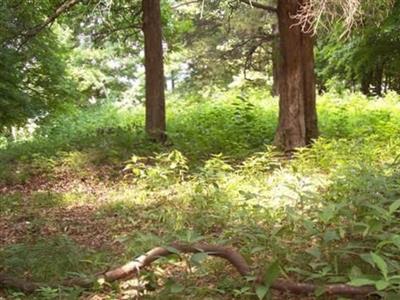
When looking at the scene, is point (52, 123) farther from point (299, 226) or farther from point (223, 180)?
point (299, 226)

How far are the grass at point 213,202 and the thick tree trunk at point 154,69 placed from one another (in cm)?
47

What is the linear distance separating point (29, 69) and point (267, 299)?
13.2 m

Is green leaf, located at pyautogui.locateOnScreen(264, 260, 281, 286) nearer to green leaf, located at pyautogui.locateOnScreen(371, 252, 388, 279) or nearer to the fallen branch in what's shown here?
the fallen branch

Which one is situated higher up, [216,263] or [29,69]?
[29,69]

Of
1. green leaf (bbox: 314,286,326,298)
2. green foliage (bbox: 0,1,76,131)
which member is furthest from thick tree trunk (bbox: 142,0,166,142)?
green leaf (bbox: 314,286,326,298)

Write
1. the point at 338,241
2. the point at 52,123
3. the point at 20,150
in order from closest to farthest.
→ the point at 338,241
the point at 20,150
the point at 52,123

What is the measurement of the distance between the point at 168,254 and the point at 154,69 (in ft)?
24.5

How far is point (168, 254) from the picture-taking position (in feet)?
12.6

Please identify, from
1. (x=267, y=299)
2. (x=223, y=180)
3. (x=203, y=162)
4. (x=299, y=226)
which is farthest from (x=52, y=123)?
(x=267, y=299)

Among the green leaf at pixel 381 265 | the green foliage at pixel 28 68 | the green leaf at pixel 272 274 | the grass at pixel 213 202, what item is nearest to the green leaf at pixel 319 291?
the grass at pixel 213 202

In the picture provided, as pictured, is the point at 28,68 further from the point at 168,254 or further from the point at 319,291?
the point at 319,291

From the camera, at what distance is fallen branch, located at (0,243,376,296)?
3240 millimetres

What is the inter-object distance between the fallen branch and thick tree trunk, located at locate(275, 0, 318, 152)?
530cm

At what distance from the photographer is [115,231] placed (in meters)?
5.78
